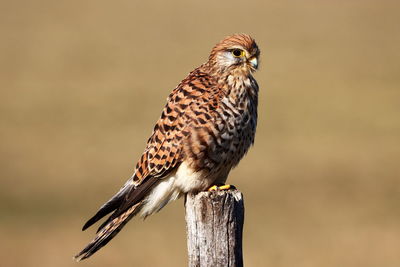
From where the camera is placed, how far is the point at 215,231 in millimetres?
4691

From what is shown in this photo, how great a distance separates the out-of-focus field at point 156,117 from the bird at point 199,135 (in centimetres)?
465

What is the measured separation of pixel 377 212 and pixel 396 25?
2766 centimetres

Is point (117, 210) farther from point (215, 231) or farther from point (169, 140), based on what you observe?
point (215, 231)

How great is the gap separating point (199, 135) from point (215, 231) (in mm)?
1109

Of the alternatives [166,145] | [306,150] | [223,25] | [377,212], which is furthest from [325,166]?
[223,25]

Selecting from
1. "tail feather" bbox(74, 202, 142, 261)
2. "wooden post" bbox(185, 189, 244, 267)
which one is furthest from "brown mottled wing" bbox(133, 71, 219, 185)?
"wooden post" bbox(185, 189, 244, 267)

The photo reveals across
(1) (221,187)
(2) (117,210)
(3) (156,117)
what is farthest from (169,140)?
(3) (156,117)

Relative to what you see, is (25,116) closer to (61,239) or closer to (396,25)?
(61,239)

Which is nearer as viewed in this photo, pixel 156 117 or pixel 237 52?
pixel 237 52

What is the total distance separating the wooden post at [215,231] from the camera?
4641mm

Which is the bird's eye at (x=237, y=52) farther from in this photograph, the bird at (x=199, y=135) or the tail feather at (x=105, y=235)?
the tail feather at (x=105, y=235)

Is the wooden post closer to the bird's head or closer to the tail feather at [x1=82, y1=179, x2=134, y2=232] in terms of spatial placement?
the tail feather at [x1=82, y1=179, x2=134, y2=232]

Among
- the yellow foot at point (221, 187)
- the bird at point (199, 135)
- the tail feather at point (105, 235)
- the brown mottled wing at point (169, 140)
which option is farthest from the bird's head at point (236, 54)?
the tail feather at point (105, 235)

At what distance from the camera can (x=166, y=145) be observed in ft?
18.6
